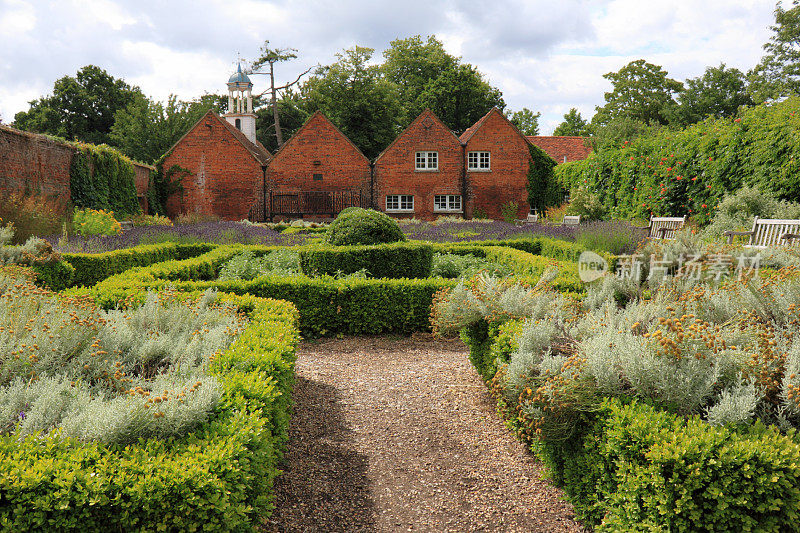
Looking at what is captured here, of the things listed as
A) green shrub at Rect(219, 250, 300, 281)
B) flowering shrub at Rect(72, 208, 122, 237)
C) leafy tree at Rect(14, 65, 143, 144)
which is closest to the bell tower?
leafy tree at Rect(14, 65, 143, 144)

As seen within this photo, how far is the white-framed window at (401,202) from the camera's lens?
2694cm

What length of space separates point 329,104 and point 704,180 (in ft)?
87.8

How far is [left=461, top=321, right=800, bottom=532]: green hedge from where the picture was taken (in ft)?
6.82

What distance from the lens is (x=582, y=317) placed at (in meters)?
4.08

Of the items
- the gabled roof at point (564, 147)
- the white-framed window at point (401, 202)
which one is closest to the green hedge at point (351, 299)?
the white-framed window at point (401, 202)

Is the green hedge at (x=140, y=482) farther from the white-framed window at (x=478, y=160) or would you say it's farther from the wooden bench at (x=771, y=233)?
the white-framed window at (x=478, y=160)

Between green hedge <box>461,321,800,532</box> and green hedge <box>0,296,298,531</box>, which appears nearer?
green hedge <box>0,296,298,531</box>

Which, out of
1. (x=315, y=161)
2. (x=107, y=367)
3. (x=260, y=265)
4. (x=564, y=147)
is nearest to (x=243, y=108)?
(x=315, y=161)

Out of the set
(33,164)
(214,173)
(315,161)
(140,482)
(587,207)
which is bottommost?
(140,482)

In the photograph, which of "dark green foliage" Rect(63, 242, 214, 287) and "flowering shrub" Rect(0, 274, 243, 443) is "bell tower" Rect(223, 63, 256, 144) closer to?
"dark green foliage" Rect(63, 242, 214, 287)

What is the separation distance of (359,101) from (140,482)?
3417 centimetres

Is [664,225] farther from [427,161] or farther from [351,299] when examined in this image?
[427,161]

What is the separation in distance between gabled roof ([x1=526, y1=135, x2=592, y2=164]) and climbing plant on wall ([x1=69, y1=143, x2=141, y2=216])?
23.9 m

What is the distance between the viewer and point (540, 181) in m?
26.8
